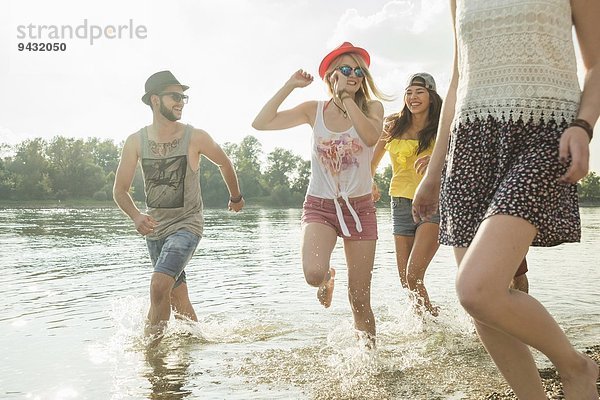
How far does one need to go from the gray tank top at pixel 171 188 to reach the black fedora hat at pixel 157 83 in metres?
0.48

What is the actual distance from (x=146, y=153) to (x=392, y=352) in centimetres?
277

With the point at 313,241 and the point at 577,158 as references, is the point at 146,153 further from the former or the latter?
the point at 577,158

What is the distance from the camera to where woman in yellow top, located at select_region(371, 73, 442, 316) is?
21.5ft

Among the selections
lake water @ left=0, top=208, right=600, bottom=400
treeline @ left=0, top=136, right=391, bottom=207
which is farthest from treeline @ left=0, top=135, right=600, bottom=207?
lake water @ left=0, top=208, right=600, bottom=400

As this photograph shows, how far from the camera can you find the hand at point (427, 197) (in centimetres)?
331

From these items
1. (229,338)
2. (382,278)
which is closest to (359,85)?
(229,338)

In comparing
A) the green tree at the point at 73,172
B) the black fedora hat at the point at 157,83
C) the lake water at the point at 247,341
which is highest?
the green tree at the point at 73,172

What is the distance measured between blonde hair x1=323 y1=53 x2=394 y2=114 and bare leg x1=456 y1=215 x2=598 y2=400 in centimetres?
285

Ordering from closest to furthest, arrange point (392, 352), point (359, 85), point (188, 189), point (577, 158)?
point (577, 158), point (359, 85), point (392, 352), point (188, 189)

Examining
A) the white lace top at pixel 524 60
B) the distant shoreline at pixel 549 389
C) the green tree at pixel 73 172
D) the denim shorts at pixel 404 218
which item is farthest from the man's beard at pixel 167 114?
the green tree at pixel 73 172

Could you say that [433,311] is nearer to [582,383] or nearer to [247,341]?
[247,341]

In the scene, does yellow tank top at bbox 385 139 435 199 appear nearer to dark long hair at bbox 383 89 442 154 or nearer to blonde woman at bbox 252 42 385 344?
dark long hair at bbox 383 89 442 154

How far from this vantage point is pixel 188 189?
6.32m

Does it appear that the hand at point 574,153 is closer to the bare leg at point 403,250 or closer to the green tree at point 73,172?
the bare leg at point 403,250
